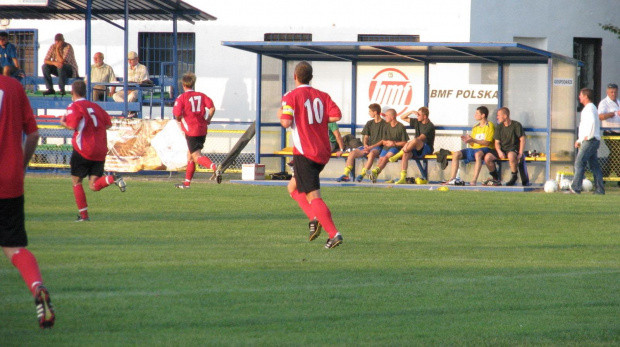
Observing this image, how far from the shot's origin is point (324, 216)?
10406 mm

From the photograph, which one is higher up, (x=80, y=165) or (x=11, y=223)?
(x=80, y=165)

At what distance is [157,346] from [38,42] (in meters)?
26.9

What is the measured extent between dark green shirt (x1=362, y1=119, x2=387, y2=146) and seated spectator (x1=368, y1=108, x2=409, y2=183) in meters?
0.08

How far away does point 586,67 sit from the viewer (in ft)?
100

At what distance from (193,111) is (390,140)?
5037 millimetres

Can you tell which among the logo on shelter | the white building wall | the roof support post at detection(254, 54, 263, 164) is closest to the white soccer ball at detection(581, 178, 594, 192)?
the logo on shelter

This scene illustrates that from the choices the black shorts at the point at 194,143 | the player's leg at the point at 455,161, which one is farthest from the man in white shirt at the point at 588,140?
the black shorts at the point at 194,143

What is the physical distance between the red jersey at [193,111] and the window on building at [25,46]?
1395 centimetres

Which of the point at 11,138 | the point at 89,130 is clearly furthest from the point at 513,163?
the point at 11,138

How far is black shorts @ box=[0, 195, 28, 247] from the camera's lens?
249 inches

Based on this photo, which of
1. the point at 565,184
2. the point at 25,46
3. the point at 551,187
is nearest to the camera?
the point at 551,187

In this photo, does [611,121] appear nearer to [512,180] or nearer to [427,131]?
[512,180]

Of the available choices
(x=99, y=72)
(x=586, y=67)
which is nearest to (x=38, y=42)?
(x=99, y=72)

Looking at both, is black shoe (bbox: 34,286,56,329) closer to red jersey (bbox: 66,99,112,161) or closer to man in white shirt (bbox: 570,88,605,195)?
red jersey (bbox: 66,99,112,161)
